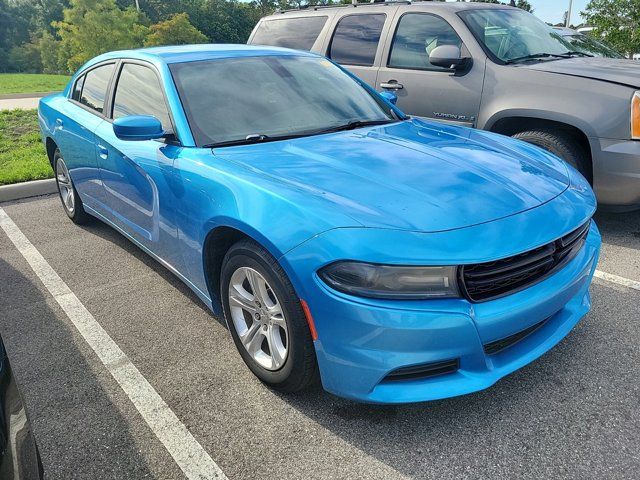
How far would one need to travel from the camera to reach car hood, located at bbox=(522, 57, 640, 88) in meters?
4.04

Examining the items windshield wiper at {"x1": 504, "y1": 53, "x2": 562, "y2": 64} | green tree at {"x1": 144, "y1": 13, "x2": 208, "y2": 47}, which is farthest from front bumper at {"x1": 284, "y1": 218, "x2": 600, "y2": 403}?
green tree at {"x1": 144, "y1": 13, "x2": 208, "y2": 47}

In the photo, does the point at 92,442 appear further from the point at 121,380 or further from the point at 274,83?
the point at 274,83

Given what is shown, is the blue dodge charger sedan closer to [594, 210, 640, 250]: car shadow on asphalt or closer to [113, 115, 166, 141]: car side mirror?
[113, 115, 166, 141]: car side mirror

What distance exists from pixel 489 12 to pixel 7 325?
4942 mm

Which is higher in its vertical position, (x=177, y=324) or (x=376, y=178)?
(x=376, y=178)

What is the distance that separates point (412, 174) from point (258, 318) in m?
0.99

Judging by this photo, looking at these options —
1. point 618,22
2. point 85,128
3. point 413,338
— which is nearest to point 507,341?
point 413,338

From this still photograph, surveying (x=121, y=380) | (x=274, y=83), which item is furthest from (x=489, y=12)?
(x=121, y=380)

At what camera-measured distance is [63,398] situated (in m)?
2.52

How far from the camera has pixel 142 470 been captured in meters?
2.07

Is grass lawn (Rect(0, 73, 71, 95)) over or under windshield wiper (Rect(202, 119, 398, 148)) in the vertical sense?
under

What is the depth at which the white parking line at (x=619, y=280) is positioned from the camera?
3.38m

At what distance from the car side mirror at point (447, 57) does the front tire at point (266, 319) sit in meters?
3.11

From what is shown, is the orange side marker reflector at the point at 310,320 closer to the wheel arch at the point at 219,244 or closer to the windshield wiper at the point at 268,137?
the wheel arch at the point at 219,244
